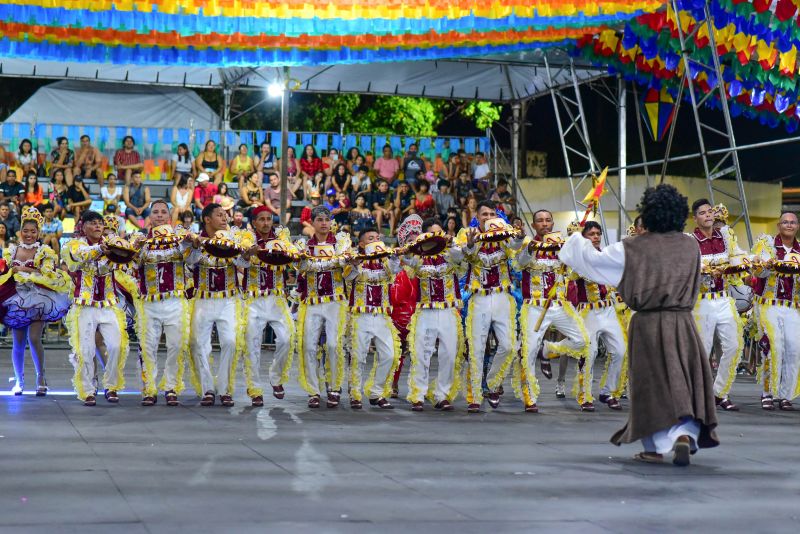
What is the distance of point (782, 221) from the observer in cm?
1066

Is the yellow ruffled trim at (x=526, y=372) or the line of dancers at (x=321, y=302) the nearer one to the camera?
the line of dancers at (x=321, y=302)

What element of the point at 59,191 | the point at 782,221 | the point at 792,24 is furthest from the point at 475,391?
the point at 59,191

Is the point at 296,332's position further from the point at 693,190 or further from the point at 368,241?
the point at 693,190

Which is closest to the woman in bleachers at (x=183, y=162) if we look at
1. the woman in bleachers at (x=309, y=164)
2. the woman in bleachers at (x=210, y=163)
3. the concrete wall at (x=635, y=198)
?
the woman in bleachers at (x=210, y=163)

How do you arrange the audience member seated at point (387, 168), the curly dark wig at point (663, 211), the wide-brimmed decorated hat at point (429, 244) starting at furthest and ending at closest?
the audience member seated at point (387, 168) → the wide-brimmed decorated hat at point (429, 244) → the curly dark wig at point (663, 211)

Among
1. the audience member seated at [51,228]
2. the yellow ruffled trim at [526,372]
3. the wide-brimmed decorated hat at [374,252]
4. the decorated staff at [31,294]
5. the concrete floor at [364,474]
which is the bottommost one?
the concrete floor at [364,474]

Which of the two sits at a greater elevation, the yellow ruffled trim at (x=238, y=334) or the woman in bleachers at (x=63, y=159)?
the woman in bleachers at (x=63, y=159)

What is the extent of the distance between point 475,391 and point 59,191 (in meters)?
12.0

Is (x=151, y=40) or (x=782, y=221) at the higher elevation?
(x=151, y=40)

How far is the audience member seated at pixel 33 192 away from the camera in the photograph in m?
19.2

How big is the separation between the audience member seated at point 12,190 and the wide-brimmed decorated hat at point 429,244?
1084cm

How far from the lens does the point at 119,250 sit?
32.5 feet

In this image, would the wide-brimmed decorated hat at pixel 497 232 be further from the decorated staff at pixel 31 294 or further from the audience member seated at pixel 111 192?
the audience member seated at pixel 111 192

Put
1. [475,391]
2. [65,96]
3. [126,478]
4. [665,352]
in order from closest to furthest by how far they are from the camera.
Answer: [126,478], [665,352], [475,391], [65,96]
